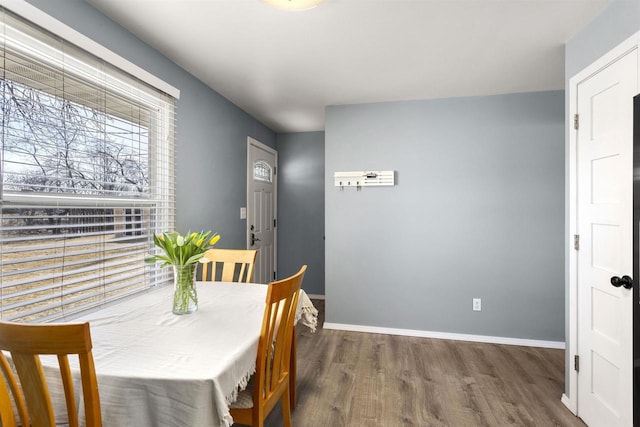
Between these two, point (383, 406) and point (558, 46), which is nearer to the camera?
point (383, 406)

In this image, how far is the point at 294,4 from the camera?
164 cm

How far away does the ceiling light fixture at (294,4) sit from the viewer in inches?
63.9

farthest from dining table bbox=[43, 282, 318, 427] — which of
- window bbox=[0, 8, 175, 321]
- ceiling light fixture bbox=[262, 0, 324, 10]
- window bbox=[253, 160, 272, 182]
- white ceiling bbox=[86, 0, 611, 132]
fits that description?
window bbox=[253, 160, 272, 182]

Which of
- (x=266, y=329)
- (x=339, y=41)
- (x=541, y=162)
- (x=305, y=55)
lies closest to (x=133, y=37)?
(x=305, y=55)

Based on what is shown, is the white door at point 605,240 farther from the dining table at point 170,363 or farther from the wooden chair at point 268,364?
the dining table at point 170,363

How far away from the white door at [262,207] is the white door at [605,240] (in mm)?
3095

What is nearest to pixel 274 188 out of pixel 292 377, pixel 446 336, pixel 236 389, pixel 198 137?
pixel 198 137

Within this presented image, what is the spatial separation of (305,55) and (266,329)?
1.96 meters

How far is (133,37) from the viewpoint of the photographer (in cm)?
211

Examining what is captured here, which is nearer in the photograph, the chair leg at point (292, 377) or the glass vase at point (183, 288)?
the glass vase at point (183, 288)

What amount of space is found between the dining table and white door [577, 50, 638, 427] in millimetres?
1855

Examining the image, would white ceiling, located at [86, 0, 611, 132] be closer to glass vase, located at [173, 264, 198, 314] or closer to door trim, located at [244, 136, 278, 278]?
door trim, located at [244, 136, 278, 278]

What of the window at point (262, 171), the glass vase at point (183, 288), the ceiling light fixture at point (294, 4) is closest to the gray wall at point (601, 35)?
the ceiling light fixture at point (294, 4)

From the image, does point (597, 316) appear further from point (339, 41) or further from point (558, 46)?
point (339, 41)
